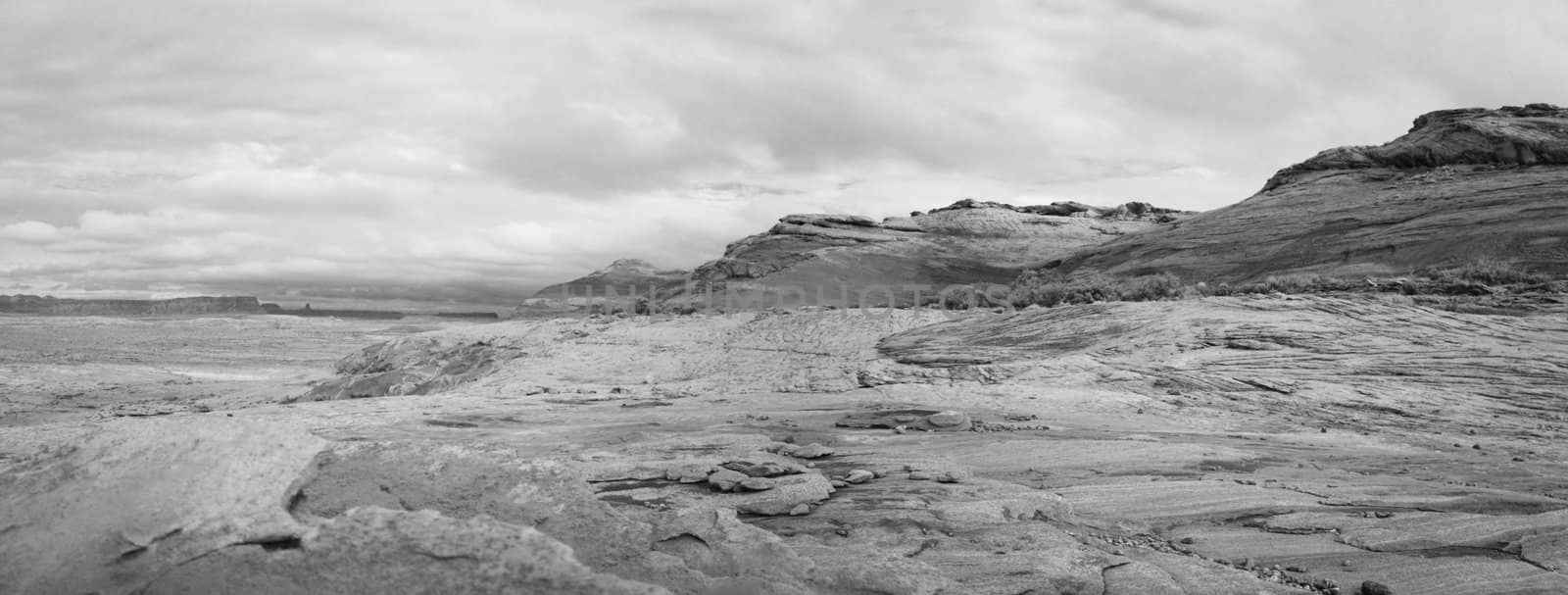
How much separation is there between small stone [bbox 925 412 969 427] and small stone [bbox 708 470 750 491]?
3.70m

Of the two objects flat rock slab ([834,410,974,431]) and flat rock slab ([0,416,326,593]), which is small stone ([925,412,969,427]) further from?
flat rock slab ([0,416,326,593])

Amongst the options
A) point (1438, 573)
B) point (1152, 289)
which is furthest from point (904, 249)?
point (1438, 573)

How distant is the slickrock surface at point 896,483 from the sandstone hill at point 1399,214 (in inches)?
Answer: 308

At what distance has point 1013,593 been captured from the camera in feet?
17.5

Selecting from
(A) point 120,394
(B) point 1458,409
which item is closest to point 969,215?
(B) point 1458,409

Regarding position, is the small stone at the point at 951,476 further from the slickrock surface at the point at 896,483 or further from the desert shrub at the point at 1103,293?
the desert shrub at the point at 1103,293

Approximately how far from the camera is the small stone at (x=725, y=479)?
736 centimetres

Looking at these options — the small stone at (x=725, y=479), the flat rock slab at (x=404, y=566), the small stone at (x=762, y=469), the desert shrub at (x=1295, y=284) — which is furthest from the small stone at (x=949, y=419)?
the desert shrub at (x=1295, y=284)

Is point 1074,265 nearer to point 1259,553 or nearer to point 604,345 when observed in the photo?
point 604,345

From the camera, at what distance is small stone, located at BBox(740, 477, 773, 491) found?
7.31 meters

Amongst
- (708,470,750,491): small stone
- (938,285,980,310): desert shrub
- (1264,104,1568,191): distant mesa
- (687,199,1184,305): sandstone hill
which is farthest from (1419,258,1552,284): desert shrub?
(708,470,750,491): small stone

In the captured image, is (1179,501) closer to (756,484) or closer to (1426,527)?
(1426,527)

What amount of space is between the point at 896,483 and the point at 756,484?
4.34 ft

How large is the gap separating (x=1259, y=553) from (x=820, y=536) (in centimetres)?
315
